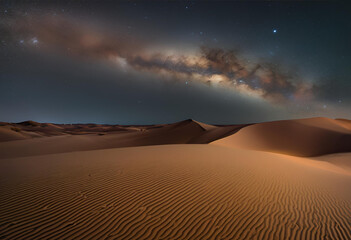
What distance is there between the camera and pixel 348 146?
20.7 meters

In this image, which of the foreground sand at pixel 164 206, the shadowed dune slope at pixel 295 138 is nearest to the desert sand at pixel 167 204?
the foreground sand at pixel 164 206

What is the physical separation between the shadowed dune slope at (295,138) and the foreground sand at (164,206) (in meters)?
13.7

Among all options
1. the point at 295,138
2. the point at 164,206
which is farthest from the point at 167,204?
the point at 295,138

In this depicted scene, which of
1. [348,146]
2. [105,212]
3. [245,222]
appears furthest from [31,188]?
[348,146]

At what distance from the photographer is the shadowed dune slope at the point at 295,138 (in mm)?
21000

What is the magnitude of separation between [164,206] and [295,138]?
92.8 feet

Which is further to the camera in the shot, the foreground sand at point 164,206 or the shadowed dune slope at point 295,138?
the shadowed dune slope at point 295,138

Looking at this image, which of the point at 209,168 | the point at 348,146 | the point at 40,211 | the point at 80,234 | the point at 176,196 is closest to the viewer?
the point at 80,234

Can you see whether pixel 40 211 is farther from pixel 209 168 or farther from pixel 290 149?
pixel 290 149

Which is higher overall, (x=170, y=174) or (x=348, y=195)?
(x=170, y=174)

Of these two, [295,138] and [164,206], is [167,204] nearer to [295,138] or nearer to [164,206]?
[164,206]

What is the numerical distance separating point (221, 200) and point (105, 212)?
2935mm

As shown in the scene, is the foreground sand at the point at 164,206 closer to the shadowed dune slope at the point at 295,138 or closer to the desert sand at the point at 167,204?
the desert sand at the point at 167,204

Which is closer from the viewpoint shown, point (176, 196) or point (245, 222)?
point (245, 222)
